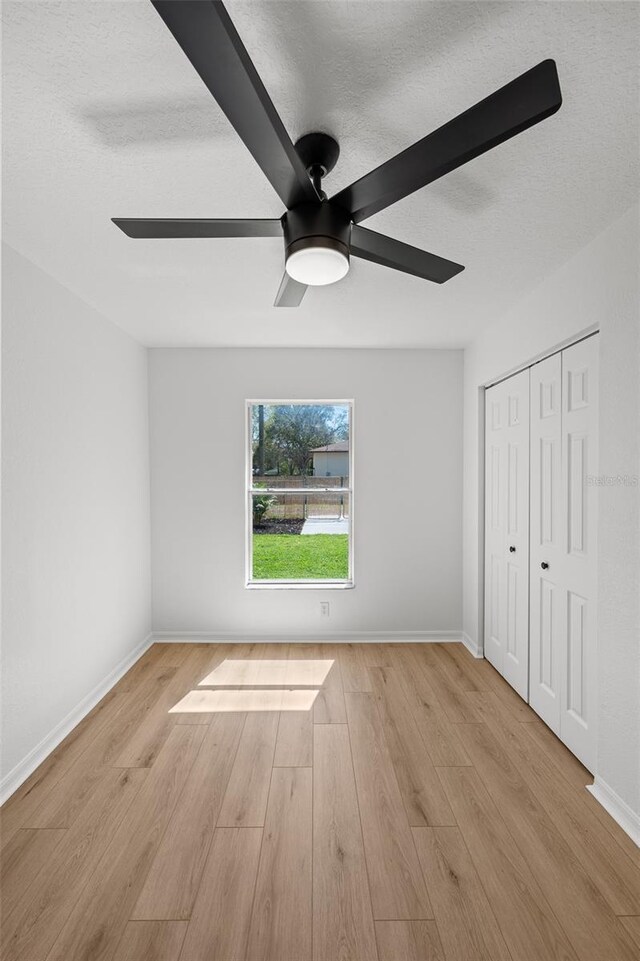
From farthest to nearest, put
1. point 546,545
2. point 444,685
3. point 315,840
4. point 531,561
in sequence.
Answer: point 444,685
point 531,561
point 546,545
point 315,840

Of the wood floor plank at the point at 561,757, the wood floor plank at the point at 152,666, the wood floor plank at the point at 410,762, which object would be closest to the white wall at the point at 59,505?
the wood floor plank at the point at 152,666

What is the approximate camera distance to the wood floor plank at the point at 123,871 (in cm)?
156

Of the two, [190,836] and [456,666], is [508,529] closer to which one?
[456,666]

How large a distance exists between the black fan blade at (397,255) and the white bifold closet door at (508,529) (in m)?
1.57

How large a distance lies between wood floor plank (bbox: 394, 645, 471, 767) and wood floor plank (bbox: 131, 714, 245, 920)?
42.0 inches

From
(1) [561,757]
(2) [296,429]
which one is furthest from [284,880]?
(2) [296,429]

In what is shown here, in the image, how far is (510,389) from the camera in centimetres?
343

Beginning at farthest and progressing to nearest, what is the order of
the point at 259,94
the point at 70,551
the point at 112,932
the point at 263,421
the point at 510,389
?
the point at 263,421 < the point at 510,389 < the point at 70,551 < the point at 112,932 < the point at 259,94

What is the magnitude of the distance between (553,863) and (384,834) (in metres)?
0.64

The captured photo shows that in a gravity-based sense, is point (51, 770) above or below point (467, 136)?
below

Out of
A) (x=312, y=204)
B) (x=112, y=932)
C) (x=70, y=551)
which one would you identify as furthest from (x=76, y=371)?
(x=112, y=932)

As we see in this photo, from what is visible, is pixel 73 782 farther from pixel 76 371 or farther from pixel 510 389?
pixel 510 389

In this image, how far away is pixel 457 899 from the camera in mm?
1713

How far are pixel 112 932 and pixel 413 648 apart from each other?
2953mm
